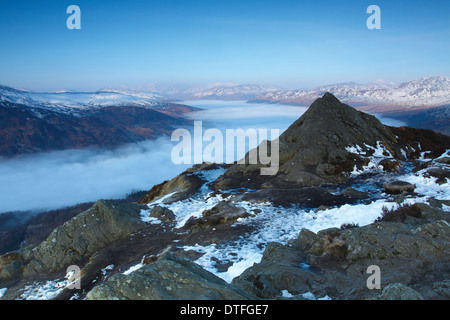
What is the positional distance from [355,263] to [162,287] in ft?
30.3

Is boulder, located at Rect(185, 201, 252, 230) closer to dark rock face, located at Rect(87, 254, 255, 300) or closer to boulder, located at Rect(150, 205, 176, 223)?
boulder, located at Rect(150, 205, 176, 223)

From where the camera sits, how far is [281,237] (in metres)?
18.3

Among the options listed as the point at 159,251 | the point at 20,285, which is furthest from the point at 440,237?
the point at 20,285

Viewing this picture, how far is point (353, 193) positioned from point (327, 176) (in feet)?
21.3

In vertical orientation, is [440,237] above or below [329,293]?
above

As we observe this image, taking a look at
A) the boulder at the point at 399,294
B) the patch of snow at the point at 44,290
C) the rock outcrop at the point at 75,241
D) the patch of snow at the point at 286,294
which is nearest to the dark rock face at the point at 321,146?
the rock outcrop at the point at 75,241

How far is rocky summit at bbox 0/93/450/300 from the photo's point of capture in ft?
31.9

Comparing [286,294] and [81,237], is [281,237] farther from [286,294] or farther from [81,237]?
[81,237]

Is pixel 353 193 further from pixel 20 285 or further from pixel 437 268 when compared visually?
pixel 20 285

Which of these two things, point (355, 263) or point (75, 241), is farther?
point (75, 241)

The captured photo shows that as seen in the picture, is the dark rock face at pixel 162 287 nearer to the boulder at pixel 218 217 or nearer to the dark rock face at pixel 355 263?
the dark rock face at pixel 355 263

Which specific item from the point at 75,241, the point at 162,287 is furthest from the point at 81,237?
the point at 162,287
